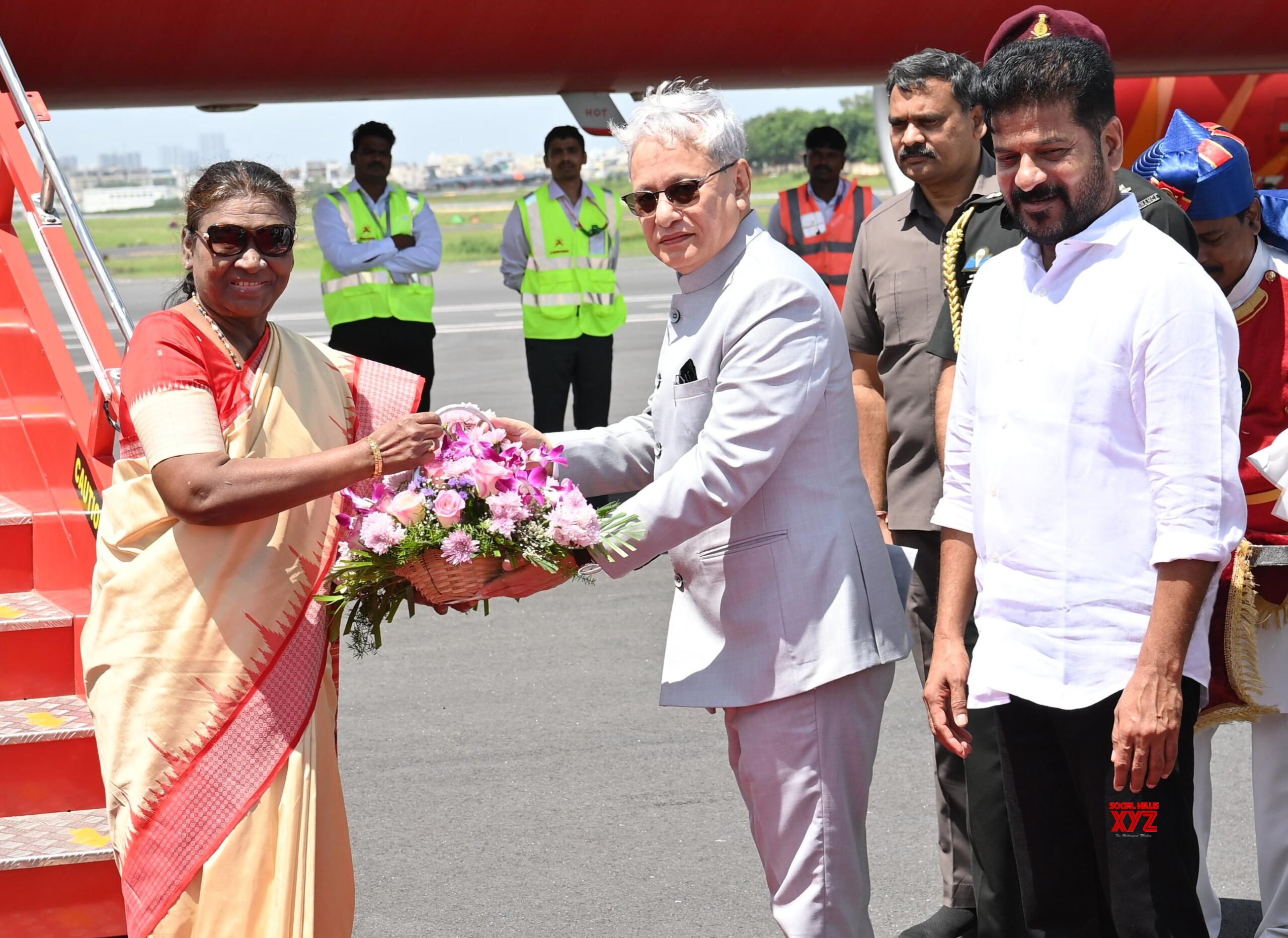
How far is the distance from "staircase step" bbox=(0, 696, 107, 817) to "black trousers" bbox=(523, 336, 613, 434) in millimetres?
5832

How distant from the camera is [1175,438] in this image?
2256mm

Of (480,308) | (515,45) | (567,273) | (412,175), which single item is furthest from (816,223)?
(412,175)

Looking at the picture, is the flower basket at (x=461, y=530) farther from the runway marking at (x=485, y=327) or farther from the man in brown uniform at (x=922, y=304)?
the runway marking at (x=485, y=327)

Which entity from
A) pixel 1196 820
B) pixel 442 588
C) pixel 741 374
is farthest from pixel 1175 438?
pixel 1196 820

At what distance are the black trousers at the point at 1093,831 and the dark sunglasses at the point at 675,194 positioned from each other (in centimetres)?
110

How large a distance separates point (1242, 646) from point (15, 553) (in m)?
3.30

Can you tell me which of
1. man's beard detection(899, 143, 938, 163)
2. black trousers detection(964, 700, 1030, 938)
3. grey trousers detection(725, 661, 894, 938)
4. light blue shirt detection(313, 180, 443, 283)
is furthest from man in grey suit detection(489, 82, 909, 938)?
light blue shirt detection(313, 180, 443, 283)

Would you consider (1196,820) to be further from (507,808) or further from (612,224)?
(612,224)

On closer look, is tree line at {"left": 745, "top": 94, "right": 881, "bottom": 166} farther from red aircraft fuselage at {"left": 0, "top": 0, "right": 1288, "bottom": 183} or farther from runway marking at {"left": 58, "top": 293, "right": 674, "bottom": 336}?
red aircraft fuselage at {"left": 0, "top": 0, "right": 1288, "bottom": 183}

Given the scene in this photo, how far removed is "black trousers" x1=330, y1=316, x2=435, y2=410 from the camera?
915cm

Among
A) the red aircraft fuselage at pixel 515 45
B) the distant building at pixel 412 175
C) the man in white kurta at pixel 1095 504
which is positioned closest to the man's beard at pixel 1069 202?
the man in white kurta at pixel 1095 504

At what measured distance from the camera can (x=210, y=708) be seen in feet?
9.15

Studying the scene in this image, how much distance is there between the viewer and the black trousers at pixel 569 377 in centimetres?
940

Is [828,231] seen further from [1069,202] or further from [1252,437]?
[1069,202]
